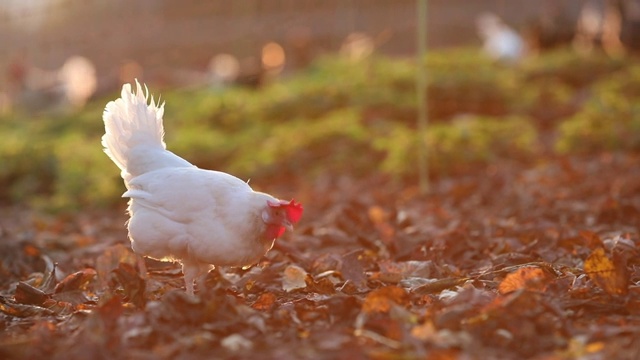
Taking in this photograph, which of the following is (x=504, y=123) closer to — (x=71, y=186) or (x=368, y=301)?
(x=71, y=186)

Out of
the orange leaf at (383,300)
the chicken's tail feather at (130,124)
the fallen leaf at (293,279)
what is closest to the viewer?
the orange leaf at (383,300)

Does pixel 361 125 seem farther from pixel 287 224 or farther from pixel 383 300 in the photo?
pixel 383 300

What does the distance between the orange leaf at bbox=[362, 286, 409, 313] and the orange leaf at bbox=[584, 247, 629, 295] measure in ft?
2.59

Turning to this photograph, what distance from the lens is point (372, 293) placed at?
309 centimetres

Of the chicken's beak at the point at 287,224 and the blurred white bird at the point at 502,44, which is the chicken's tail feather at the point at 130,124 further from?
the blurred white bird at the point at 502,44

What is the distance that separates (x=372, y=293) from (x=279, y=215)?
65 cm

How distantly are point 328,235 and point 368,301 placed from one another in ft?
7.37

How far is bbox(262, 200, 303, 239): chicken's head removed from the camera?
3.54 metres

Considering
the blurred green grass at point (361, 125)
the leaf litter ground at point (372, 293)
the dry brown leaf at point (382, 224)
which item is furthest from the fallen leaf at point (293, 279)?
the blurred green grass at point (361, 125)

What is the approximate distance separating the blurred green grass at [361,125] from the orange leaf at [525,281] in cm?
383

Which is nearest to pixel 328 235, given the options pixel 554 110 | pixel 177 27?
pixel 554 110

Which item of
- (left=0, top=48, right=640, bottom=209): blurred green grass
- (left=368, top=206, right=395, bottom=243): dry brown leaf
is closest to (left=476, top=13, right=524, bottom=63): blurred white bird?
(left=0, top=48, right=640, bottom=209): blurred green grass

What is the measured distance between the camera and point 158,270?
4.63 metres

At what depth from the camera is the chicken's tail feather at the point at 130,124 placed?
160 inches
